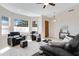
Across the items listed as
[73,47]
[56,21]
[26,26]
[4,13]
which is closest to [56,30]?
[56,21]

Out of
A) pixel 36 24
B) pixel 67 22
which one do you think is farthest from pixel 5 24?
pixel 67 22

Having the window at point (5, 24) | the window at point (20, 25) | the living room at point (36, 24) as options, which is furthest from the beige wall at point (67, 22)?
the window at point (5, 24)

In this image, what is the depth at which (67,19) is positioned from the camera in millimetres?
2012

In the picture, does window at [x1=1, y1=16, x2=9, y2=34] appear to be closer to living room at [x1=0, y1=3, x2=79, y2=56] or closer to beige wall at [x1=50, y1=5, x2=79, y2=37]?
living room at [x1=0, y1=3, x2=79, y2=56]

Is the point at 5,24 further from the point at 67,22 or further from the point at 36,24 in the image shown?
the point at 67,22

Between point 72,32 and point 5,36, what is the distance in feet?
4.89

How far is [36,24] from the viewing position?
6.65ft

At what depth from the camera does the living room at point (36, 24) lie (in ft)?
5.84

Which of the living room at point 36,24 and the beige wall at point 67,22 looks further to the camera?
the beige wall at point 67,22

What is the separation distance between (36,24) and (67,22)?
0.69 m

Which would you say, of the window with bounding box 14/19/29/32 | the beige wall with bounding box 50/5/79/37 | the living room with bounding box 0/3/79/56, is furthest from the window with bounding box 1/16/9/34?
the beige wall with bounding box 50/5/79/37

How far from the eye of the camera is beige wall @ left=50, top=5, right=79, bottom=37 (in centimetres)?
194

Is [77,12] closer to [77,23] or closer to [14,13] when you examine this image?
[77,23]

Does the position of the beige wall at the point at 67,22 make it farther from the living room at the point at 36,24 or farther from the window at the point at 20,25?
the window at the point at 20,25
